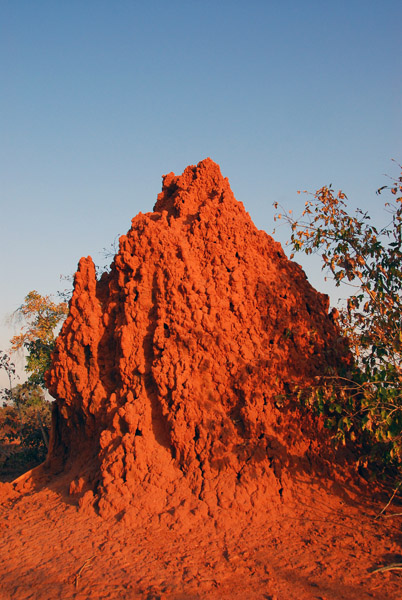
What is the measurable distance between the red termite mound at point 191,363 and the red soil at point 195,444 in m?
0.02

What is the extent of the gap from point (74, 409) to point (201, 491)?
9.54ft

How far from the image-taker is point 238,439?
19.6ft

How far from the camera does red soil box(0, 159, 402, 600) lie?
4660 millimetres

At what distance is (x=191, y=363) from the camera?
6.32 metres

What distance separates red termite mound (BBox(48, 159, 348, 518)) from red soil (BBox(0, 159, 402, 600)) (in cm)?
2

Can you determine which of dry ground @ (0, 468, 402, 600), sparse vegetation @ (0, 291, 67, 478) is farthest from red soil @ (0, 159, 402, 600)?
sparse vegetation @ (0, 291, 67, 478)

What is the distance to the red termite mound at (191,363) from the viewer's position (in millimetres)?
5859

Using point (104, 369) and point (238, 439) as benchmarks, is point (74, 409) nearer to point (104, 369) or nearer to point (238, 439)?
point (104, 369)

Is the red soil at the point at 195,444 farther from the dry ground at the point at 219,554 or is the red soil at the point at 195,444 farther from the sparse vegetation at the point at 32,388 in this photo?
the sparse vegetation at the point at 32,388

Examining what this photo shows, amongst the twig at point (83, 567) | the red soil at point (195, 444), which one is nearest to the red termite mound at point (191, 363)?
the red soil at point (195, 444)

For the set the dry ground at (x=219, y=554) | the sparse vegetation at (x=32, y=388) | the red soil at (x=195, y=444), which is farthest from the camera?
the sparse vegetation at (x=32, y=388)

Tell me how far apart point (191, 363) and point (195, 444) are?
3.48 feet

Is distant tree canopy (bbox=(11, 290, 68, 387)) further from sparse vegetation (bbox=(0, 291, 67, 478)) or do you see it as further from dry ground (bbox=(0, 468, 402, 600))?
dry ground (bbox=(0, 468, 402, 600))

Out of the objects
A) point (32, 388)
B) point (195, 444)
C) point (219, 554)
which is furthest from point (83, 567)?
point (32, 388)
